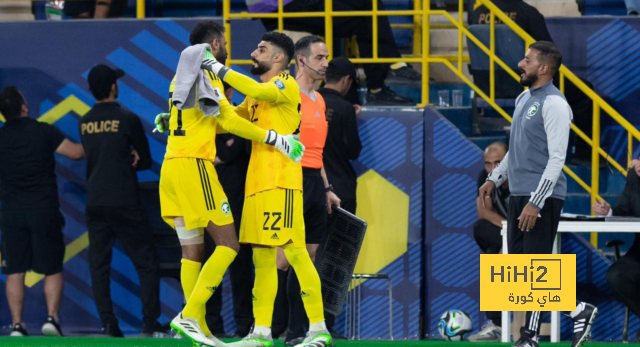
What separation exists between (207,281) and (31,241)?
3539mm

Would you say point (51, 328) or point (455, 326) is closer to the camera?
point (455, 326)

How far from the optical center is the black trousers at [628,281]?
8172 mm

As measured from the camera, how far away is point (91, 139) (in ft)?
30.0

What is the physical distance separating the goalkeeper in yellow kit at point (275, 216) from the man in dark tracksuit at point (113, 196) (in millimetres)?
2686

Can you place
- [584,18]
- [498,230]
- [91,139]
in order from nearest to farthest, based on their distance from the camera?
[498,230] < [91,139] < [584,18]

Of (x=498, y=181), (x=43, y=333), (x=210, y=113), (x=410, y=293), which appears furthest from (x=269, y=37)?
(x=43, y=333)

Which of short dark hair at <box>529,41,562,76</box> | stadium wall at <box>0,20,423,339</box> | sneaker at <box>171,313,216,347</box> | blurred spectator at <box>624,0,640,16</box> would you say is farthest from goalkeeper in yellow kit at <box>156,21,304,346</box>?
blurred spectator at <box>624,0,640,16</box>

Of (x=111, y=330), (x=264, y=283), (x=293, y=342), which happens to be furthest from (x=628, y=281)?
(x=111, y=330)

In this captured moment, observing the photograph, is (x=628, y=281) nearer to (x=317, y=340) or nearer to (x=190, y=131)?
(x=317, y=340)

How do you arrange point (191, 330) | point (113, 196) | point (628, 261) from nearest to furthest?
point (191, 330) → point (628, 261) → point (113, 196)

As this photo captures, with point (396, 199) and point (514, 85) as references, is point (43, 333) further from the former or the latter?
point (514, 85)

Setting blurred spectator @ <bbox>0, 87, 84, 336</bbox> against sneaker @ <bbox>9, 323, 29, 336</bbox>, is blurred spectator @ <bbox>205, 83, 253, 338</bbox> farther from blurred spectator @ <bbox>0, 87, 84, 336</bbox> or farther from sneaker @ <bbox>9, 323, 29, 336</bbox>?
sneaker @ <bbox>9, 323, 29, 336</bbox>

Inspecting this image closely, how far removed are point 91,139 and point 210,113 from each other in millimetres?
3065

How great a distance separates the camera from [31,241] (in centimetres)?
937
